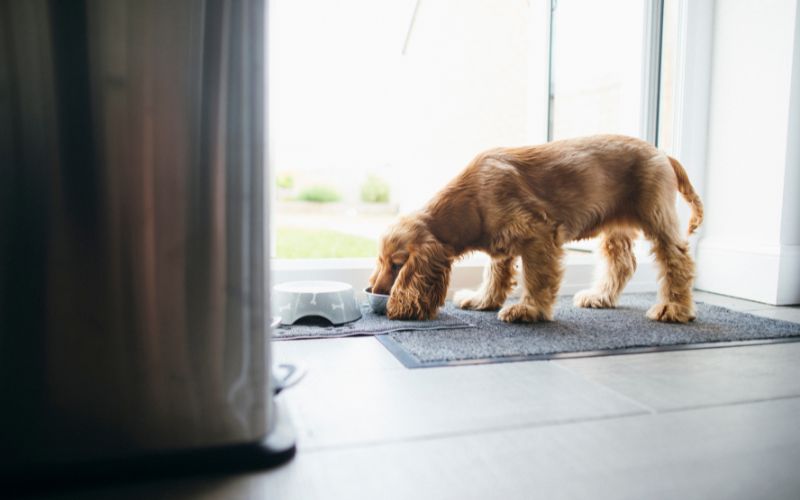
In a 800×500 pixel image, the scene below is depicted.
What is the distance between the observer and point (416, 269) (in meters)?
1.80

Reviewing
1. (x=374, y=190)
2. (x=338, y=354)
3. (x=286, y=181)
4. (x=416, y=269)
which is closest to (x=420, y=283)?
(x=416, y=269)

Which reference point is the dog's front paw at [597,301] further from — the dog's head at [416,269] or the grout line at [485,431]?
the grout line at [485,431]

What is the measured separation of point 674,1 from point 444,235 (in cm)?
179

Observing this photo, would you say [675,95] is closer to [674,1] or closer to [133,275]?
[674,1]

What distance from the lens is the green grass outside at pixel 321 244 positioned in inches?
121

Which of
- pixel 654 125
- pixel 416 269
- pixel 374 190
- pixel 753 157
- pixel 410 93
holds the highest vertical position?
pixel 410 93

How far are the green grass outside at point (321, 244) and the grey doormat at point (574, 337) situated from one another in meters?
1.26

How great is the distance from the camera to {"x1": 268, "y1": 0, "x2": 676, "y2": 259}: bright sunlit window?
9.11 feet

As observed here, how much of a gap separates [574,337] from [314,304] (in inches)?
30.7

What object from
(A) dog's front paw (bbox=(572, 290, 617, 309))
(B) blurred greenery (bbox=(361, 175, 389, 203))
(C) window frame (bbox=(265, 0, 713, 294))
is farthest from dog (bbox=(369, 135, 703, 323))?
(B) blurred greenery (bbox=(361, 175, 389, 203))

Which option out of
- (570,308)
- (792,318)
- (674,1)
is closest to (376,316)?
(570,308)

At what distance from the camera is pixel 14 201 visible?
66 cm

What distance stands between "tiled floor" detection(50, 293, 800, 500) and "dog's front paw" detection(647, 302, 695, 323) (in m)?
0.46

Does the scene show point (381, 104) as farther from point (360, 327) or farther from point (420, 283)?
point (360, 327)
